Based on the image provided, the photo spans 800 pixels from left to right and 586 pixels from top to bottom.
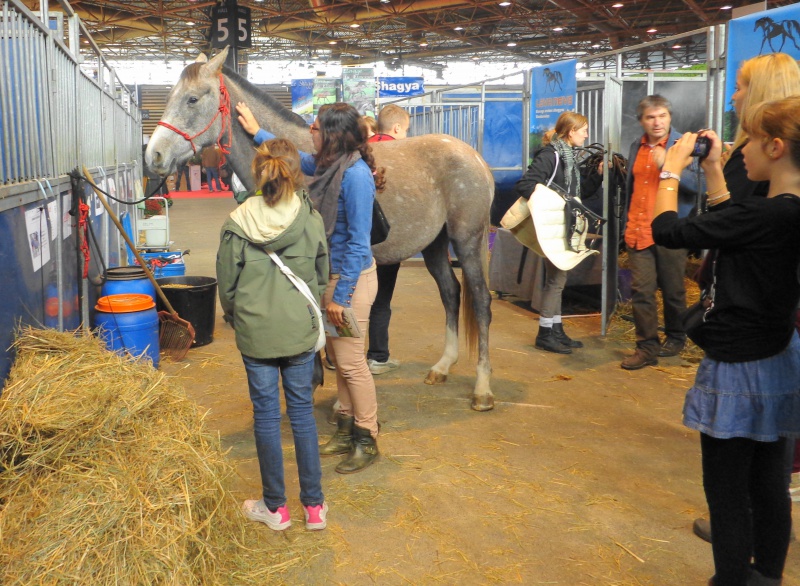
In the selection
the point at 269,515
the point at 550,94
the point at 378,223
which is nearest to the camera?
the point at 269,515

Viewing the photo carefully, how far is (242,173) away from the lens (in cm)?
418

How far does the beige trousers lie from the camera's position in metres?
3.38

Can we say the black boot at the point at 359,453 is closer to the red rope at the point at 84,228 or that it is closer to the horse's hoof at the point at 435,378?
the horse's hoof at the point at 435,378

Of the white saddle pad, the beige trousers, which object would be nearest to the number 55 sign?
the white saddle pad

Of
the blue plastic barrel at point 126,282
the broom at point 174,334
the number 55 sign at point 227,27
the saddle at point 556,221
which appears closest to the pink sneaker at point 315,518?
the blue plastic barrel at point 126,282

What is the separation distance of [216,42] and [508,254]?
1034cm

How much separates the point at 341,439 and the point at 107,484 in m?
1.77

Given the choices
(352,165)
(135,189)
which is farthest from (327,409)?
(135,189)

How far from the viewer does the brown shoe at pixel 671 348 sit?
561 cm

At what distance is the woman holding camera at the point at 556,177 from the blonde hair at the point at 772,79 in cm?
311

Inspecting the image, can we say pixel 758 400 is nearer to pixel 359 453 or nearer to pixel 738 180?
pixel 738 180

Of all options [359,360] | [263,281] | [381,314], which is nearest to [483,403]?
[381,314]

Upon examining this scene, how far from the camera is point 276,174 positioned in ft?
8.66

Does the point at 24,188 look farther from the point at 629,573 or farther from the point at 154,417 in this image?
the point at 629,573
